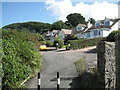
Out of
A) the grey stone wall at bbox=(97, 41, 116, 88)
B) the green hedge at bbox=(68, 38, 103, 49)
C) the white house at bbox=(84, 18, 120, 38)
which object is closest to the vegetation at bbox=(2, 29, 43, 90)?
the grey stone wall at bbox=(97, 41, 116, 88)

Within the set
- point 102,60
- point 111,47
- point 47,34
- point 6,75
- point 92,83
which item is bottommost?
point 92,83

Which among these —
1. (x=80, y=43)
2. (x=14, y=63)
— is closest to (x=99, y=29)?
(x=80, y=43)

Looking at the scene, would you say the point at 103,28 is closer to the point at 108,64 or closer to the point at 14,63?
the point at 108,64

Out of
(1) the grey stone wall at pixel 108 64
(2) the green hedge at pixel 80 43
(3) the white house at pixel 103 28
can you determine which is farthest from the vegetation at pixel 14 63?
(3) the white house at pixel 103 28

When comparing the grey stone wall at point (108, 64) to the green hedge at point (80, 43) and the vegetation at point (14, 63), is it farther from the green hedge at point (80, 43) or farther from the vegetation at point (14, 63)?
the green hedge at point (80, 43)

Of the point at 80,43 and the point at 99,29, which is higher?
the point at 99,29

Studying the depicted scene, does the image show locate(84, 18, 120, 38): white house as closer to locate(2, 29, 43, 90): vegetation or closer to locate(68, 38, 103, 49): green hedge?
locate(68, 38, 103, 49): green hedge

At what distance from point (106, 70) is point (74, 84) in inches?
63.3

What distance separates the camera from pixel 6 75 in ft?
12.7

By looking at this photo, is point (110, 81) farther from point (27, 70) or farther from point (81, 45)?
point (81, 45)

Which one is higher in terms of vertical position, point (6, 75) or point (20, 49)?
point (20, 49)

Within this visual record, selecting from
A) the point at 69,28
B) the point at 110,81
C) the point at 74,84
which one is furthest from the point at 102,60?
the point at 69,28

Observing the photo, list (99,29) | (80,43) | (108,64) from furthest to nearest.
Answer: (99,29) < (80,43) < (108,64)

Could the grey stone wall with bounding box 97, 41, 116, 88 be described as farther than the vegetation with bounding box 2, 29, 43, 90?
No
